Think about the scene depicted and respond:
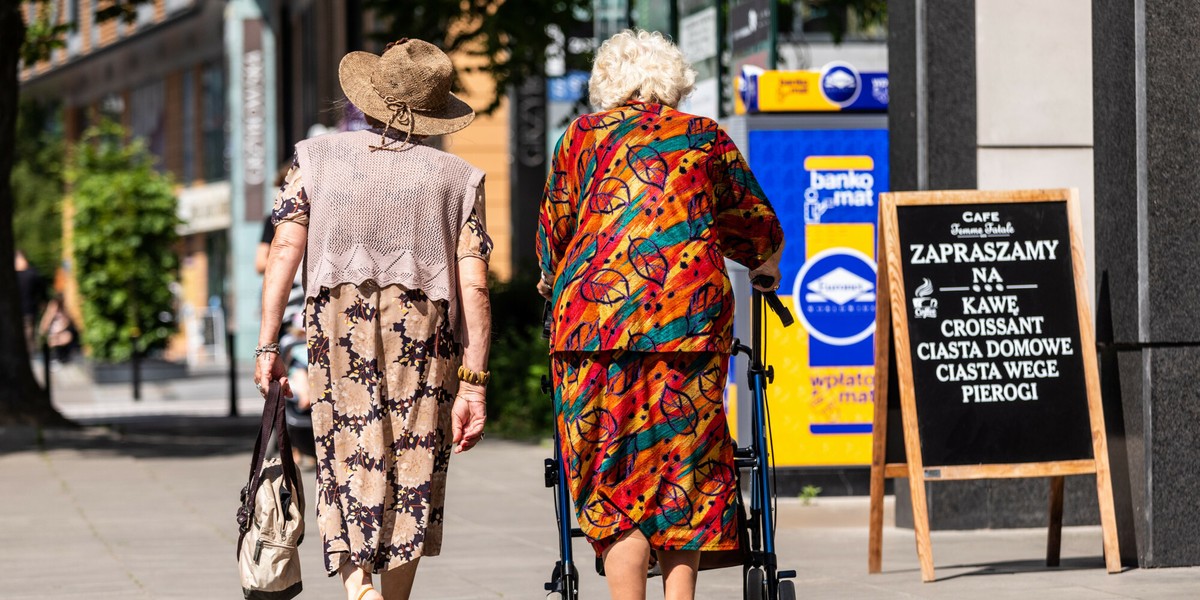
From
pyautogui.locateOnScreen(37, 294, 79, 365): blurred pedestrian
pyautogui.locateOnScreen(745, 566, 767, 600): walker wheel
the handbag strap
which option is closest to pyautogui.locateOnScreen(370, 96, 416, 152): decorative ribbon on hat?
the handbag strap

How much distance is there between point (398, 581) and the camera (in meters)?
5.23

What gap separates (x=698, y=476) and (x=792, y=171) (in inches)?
192

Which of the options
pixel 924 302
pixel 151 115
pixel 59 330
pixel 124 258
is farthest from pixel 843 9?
pixel 151 115

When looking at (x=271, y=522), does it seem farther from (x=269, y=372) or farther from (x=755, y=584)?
(x=755, y=584)

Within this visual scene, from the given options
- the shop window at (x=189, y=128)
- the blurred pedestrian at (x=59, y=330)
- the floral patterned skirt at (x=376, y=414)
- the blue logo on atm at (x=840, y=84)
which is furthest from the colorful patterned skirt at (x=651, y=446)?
the shop window at (x=189, y=128)

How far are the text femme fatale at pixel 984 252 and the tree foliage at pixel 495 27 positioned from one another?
8819 millimetres

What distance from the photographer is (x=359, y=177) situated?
5.12m

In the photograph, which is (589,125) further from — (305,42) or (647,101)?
(305,42)

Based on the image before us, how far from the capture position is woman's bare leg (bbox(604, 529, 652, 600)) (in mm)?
4957

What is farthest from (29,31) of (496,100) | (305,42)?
(305,42)

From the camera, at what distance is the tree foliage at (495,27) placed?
15.9m

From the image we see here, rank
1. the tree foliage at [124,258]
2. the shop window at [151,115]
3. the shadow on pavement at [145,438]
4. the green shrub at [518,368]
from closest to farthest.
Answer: the shadow on pavement at [145,438] < the green shrub at [518,368] < the tree foliage at [124,258] < the shop window at [151,115]

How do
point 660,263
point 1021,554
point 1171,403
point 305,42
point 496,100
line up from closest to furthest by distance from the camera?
1. point 660,263
2. point 1171,403
3. point 1021,554
4. point 496,100
5. point 305,42

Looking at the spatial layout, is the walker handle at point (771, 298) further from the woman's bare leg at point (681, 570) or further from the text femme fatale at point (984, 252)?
the text femme fatale at point (984, 252)
